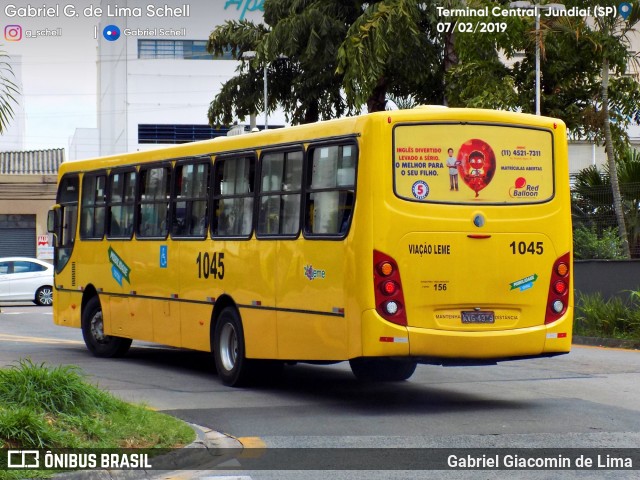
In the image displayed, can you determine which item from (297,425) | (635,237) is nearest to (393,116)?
(297,425)

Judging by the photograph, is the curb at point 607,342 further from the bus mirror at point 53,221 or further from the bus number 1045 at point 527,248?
the bus mirror at point 53,221

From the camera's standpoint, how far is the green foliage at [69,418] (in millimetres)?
8781

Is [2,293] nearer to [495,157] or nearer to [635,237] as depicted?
[635,237]

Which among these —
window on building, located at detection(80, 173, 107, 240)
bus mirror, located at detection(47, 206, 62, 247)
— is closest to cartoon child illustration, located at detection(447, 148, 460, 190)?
window on building, located at detection(80, 173, 107, 240)

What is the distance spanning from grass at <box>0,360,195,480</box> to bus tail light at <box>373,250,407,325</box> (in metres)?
2.40

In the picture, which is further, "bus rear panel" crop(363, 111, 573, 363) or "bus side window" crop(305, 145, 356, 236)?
"bus side window" crop(305, 145, 356, 236)

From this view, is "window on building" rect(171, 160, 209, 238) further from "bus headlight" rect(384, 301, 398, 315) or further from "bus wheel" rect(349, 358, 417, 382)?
"bus headlight" rect(384, 301, 398, 315)

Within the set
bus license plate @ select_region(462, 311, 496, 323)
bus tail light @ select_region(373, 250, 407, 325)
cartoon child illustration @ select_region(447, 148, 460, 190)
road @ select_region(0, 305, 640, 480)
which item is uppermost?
cartoon child illustration @ select_region(447, 148, 460, 190)

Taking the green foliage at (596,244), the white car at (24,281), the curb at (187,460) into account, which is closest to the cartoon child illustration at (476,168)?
the curb at (187,460)

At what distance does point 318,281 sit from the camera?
40.7ft

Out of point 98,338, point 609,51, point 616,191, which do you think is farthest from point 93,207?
point 609,51

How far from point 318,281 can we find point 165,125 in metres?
54.5

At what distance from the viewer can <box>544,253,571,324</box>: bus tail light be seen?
12.3 metres

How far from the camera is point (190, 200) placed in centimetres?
1537
